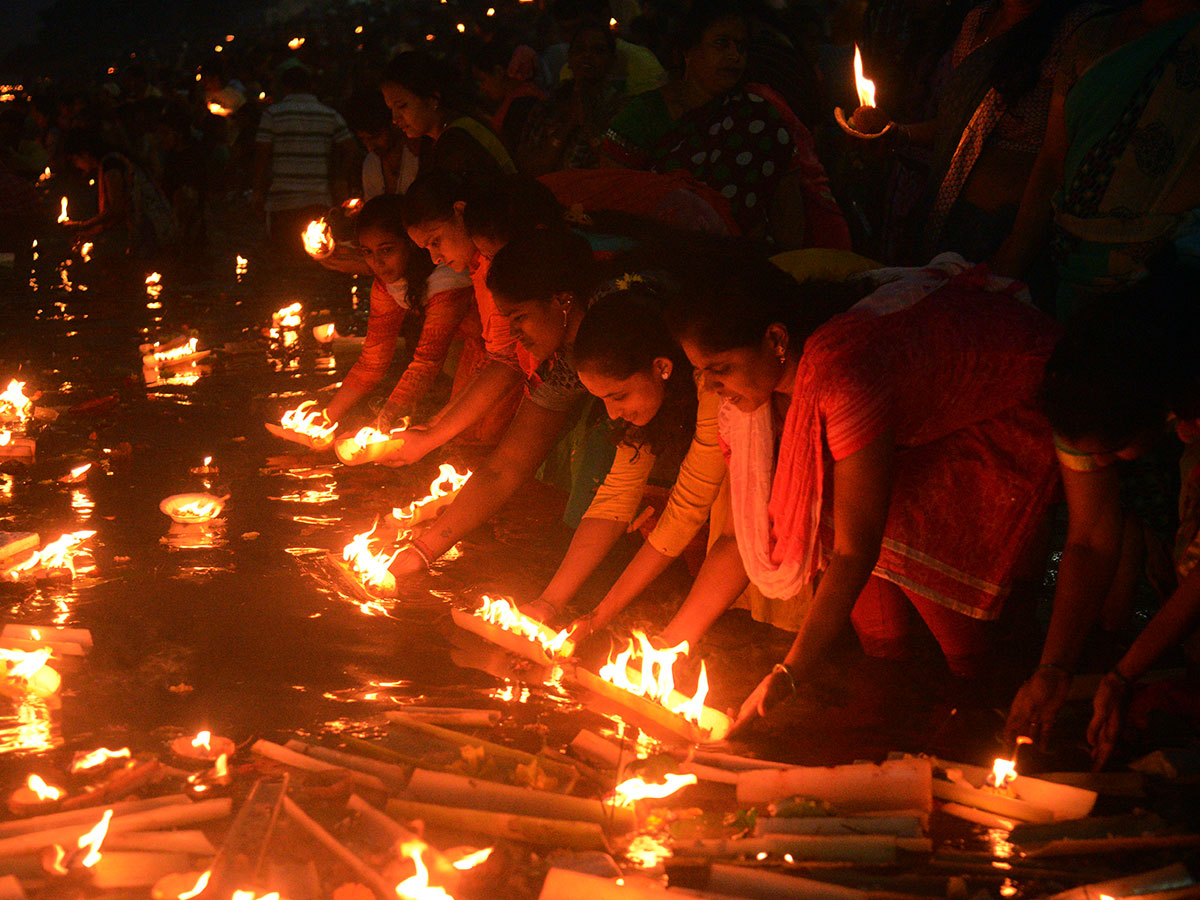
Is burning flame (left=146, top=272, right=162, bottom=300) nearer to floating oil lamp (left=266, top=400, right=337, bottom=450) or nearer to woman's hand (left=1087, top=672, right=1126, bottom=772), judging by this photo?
floating oil lamp (left=266, top=400, right=337, bottom=450)

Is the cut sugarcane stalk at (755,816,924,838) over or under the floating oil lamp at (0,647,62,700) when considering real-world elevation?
under

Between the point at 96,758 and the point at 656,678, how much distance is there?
1642 millimetres

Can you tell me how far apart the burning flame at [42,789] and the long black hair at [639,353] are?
1.92 metres

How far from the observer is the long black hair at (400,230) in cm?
568

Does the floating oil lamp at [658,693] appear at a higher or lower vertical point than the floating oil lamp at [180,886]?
higher

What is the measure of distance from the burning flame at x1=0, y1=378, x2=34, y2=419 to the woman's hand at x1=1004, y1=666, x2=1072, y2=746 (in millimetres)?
5675

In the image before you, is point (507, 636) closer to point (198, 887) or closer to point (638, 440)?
point (638, 440)

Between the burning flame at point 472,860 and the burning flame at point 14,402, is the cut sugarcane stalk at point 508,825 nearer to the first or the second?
the burning flame at point 472,860

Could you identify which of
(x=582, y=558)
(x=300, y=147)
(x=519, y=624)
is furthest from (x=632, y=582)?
(x=300, y=147)

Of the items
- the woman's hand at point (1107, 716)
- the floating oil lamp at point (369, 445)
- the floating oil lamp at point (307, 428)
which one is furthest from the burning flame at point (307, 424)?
the woman's hand at point (1107, 716)

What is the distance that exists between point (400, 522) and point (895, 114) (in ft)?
11.0

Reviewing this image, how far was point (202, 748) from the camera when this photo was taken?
3.24m

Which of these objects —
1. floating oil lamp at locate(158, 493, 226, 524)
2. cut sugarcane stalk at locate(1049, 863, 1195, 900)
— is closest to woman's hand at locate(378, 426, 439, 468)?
floating oil lamp at locate(158, 493, 226, 524)

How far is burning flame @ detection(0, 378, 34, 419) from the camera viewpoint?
6578mm
